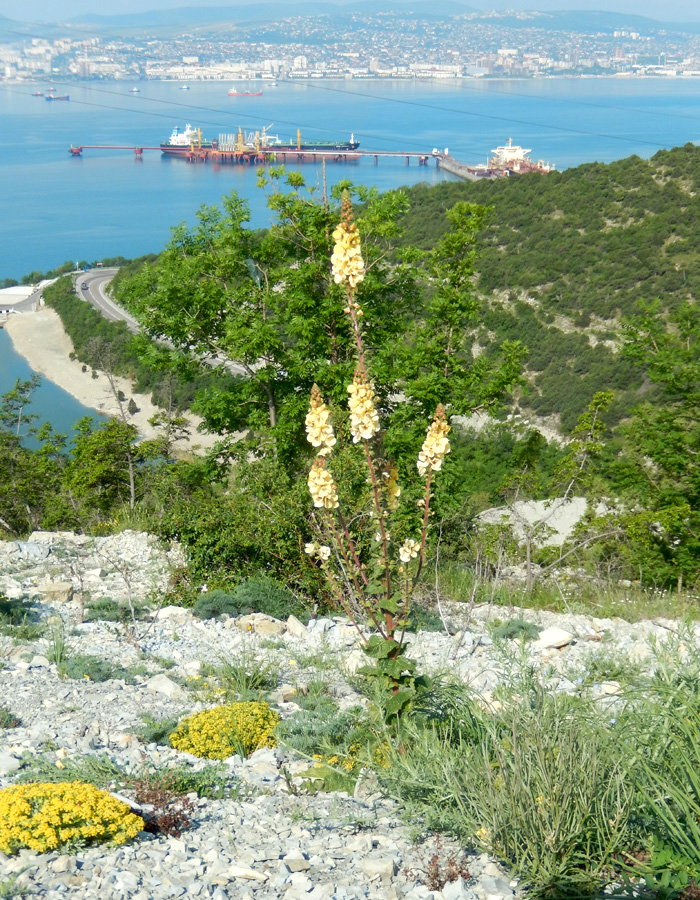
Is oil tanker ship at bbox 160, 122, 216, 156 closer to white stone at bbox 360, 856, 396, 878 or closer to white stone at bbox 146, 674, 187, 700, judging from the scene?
white stone at bbox 146, 674, 187, 700

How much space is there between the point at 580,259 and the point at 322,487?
1214 inches

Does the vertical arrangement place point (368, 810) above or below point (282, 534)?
above

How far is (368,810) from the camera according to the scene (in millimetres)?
2816

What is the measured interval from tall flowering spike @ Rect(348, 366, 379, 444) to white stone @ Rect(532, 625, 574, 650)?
2.46 m

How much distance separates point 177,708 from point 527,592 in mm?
3281

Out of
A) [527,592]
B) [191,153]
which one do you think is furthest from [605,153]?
[527,592]

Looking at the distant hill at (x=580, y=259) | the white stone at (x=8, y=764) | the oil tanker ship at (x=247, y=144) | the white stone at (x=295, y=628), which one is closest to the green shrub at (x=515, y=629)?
the white stone at (x=295, y=628)

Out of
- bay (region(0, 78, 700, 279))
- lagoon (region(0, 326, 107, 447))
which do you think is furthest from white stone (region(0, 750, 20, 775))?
bay (region(0, 78, 700, 279))

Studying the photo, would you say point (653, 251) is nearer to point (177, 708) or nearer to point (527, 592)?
point (527, 592)

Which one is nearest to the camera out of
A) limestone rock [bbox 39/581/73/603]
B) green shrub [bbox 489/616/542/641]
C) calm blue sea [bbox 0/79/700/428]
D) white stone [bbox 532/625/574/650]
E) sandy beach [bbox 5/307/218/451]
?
white stone [bbox 532/625/574/650]

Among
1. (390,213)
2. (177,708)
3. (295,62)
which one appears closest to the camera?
(177,708)

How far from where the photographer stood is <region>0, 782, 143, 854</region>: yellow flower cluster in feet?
7.93

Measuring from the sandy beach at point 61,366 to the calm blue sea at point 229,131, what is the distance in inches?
73.9

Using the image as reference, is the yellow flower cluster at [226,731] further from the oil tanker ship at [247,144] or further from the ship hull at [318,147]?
the ship hull at [318,147]
